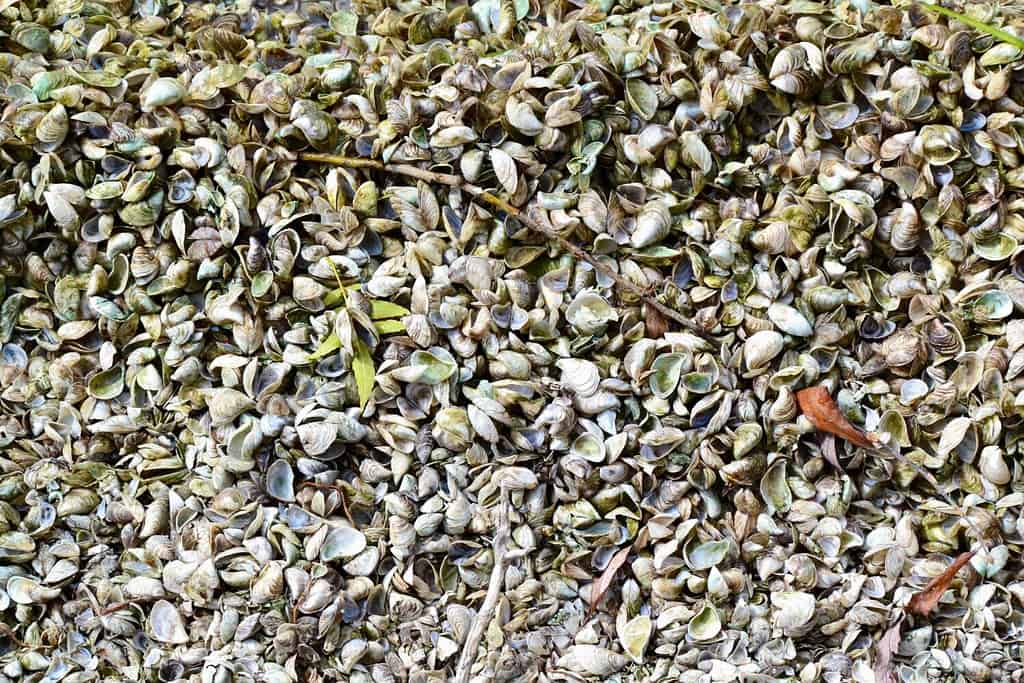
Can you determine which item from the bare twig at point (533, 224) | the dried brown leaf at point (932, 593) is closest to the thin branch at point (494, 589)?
the bare twig at point (533, 224)

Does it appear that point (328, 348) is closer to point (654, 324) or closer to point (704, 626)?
point (654, 324)

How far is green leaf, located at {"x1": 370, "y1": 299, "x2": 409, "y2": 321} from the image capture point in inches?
71.7

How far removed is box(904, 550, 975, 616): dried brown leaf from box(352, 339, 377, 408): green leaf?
0.98 metres

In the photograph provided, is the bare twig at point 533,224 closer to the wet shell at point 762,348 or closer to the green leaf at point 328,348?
the wet shell at point 762,348

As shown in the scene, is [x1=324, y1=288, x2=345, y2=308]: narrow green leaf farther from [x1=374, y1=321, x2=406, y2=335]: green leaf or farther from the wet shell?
the wet shell

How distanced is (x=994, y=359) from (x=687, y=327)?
1.71 feet

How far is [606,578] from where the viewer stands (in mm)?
1771

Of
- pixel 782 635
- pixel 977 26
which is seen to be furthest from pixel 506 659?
pixel 977 26

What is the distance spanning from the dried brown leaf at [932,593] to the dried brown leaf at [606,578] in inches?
18.8

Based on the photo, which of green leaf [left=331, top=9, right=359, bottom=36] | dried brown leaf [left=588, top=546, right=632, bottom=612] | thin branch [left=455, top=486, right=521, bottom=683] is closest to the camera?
thin branch [left=455, top=486, right=521, bottom=683]

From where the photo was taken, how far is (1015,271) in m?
1.80

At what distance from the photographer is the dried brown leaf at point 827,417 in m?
1.78

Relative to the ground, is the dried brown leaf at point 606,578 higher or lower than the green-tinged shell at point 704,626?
higher

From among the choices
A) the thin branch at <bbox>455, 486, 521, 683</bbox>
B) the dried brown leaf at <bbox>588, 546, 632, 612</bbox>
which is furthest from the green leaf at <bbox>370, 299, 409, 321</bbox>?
the dried brown leaf at <bbox>588, 546, 632, 612</bbox>
